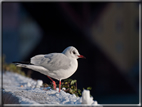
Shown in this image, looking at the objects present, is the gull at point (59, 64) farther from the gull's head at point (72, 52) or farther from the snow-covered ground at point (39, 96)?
the snow-covered ground at point (39, 96)

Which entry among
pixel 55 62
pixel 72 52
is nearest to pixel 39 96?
pixel 55 62

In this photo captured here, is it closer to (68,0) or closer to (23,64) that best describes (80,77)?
(23,64)

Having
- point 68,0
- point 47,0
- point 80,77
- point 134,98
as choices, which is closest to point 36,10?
point 47,0

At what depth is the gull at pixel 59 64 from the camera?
283cm

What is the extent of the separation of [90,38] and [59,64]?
0.91 meters

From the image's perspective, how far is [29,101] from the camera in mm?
2604

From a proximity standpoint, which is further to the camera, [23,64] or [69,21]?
[69,21]

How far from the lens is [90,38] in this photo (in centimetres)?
343

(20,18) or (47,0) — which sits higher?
(47,0)

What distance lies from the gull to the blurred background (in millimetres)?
315

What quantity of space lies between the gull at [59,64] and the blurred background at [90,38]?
0.31 metres

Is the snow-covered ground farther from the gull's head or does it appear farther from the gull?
the gull's head

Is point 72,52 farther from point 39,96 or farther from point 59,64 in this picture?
point 39,96

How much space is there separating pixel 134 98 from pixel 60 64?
1.61m
